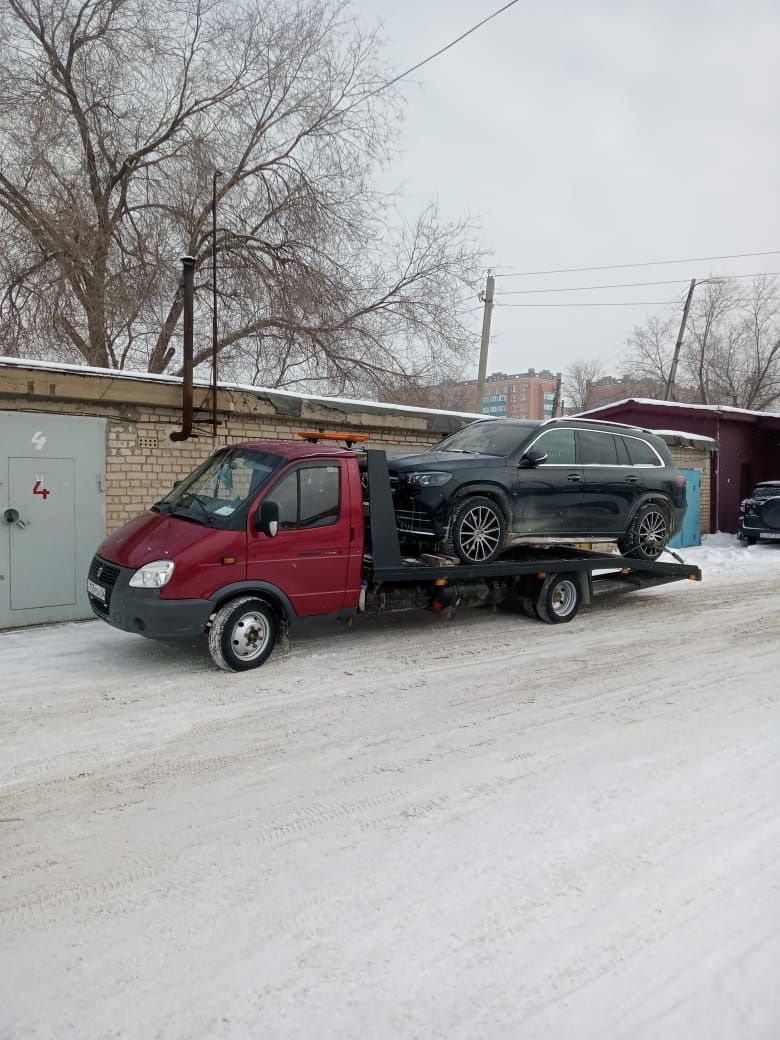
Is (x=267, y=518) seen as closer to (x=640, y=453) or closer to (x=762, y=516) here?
(x=640, y=453)

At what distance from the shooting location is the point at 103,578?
691cm

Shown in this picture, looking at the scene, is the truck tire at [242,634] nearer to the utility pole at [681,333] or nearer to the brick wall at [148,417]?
the brick wall at [148,417]

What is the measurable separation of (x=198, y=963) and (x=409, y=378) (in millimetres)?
16438

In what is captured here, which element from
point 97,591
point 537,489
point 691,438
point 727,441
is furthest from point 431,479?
point 727,441

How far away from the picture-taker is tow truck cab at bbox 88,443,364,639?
6422 millimetres

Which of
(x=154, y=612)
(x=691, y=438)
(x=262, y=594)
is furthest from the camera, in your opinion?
(x=691, y=438)

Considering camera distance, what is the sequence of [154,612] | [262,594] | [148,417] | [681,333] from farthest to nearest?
[681,333] → [148,417] → [262,594] → [154,612]

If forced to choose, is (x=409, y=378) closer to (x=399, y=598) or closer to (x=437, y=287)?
(x=437, y=287)

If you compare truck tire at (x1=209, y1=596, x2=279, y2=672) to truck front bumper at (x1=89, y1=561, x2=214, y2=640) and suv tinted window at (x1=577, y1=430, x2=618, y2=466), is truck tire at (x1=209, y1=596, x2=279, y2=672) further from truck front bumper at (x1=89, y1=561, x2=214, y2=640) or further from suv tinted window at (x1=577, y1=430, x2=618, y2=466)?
suv tinted window at (x1=577, y1=430, x2=618, y2=466)

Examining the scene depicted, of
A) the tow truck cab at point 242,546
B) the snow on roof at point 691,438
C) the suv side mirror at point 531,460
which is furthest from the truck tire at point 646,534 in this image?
the snow on roof at point 691,438

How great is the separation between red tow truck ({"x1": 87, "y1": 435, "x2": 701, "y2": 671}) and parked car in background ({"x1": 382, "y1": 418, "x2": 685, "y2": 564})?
405mm

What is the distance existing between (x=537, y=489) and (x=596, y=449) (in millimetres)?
1147

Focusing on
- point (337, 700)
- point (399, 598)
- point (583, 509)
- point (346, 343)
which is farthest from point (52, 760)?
point (346, 343)

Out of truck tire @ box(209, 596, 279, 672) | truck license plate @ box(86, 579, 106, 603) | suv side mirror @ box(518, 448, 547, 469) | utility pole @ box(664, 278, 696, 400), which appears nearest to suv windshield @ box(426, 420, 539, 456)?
suv side mirror @ box(518, 448, 547, 469)
